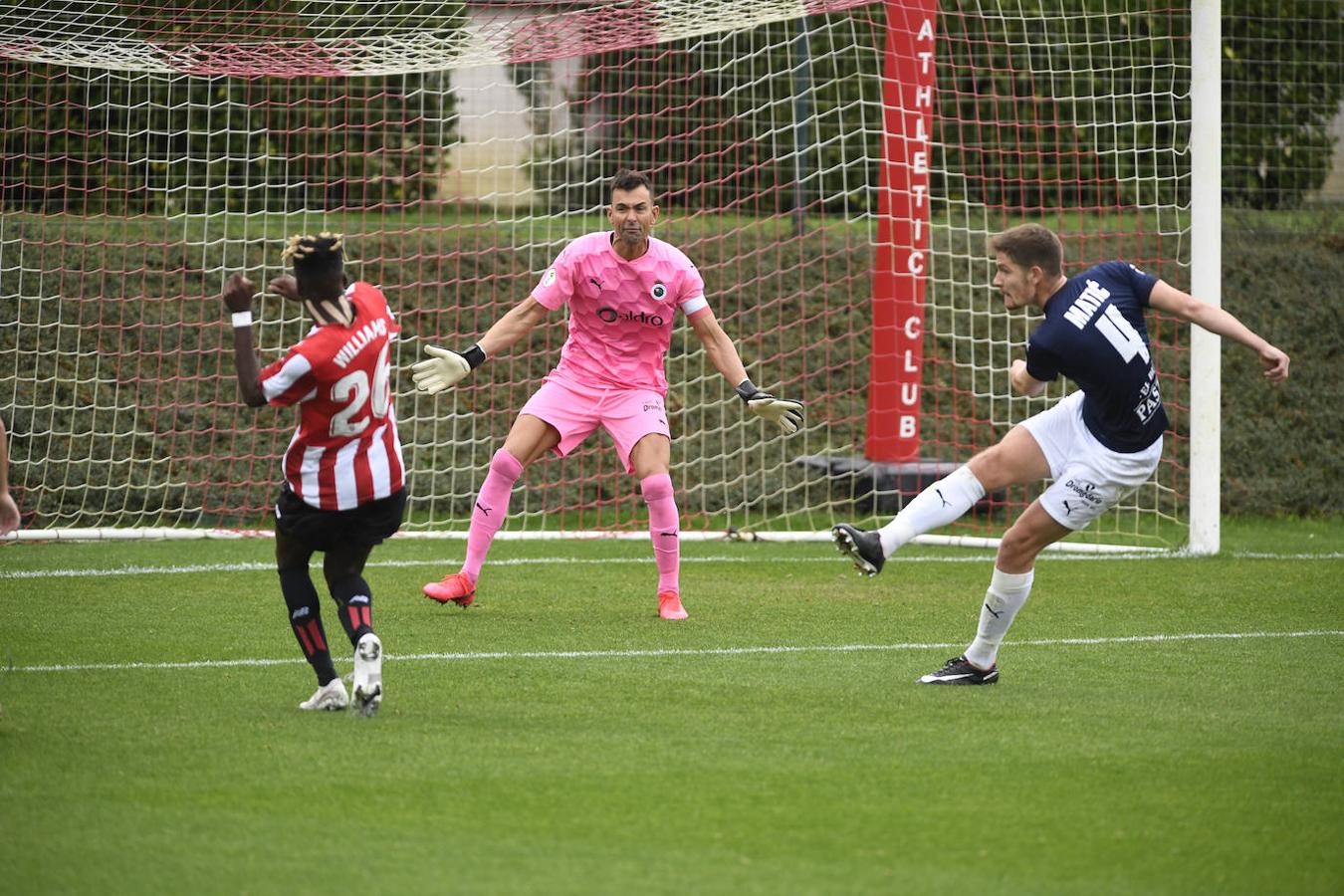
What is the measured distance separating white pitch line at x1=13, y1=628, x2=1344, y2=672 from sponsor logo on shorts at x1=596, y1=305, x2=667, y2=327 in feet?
6.38

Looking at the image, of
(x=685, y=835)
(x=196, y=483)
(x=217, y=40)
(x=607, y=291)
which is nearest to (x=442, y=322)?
(x=196, y=483)

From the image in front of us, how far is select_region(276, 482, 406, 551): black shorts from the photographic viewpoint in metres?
5.71

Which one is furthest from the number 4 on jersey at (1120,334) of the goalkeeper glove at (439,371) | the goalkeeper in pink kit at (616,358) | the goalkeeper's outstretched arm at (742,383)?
the goalkeeper glove at (439,371)

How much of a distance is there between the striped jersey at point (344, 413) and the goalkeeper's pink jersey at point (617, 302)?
8.53 ft

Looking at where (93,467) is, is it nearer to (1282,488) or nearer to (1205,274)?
(1205,274)

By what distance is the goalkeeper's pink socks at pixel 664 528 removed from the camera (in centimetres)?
827

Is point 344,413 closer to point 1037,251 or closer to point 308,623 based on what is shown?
point 308,623

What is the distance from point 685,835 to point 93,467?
32.7ft

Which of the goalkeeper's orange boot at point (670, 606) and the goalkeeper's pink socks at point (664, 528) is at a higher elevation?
the goalkeeper's pink socks at point (664, 528)

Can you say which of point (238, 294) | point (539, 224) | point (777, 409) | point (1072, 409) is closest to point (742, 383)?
point (777, 409)

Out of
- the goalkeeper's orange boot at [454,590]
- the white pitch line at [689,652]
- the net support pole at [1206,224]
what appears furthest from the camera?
the net support pole at [1206,224]

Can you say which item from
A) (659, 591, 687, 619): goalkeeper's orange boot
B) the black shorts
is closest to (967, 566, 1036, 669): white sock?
(659, 591, 687, 619): goalkeeper's orange boot

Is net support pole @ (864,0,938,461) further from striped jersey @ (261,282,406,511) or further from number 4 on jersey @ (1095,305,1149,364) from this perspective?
striped jersey @ (261,282,406,511)

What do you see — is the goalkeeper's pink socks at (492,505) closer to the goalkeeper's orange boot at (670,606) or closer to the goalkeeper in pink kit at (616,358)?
the goalkeeper in pink kit at (616,358)
